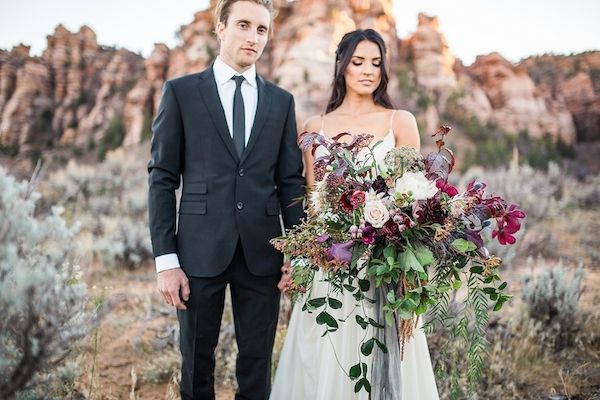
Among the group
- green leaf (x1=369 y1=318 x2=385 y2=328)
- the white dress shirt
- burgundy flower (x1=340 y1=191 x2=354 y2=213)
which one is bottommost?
green leaf (x1=369 y1=318 x2=385 y2=328)

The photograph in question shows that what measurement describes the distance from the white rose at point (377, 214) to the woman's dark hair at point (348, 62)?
59.1 inches

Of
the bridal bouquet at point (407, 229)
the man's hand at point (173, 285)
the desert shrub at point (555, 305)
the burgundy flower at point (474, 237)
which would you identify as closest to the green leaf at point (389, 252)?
the bridal bouquet at point (407, 229)

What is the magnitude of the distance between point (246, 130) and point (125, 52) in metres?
39.5

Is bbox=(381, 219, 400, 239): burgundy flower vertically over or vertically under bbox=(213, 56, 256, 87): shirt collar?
under

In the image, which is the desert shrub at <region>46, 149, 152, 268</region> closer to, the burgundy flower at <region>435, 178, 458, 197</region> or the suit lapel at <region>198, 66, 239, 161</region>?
the suit lapel at <region>198, 66, 239, 161</region>

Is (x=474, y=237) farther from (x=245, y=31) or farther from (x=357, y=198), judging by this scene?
(x=245, y=31)

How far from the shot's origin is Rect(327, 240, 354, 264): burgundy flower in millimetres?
1718

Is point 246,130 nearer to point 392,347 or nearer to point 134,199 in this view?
point 392,347

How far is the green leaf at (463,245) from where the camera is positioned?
1653 mm

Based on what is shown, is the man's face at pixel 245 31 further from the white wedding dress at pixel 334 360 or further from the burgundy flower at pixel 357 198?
the burgundy flower at pixel 357 198

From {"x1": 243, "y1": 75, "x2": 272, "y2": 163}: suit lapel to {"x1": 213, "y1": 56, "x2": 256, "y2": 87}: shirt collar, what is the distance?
0.20 feet

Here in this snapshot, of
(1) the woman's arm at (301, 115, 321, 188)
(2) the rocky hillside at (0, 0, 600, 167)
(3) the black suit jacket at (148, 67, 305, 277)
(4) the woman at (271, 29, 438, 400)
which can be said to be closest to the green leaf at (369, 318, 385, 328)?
(4) the woman at (271, 29, 438, 400)

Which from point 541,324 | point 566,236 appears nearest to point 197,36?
point 566,236

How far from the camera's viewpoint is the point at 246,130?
8.02ft
